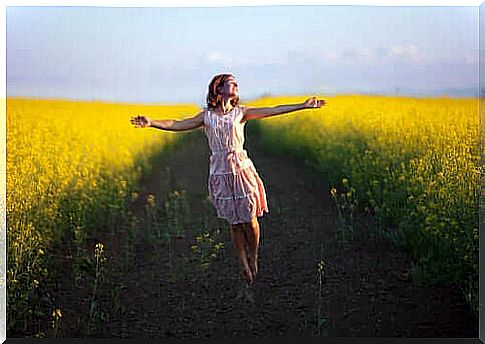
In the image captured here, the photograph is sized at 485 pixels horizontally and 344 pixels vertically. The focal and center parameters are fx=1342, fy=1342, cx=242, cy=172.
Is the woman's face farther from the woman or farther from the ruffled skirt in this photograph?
the ruffled skirt

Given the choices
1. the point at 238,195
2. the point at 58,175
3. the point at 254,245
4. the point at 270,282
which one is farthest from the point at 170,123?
the point at 270,282

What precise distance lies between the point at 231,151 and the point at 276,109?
38cm

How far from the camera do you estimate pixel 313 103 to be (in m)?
8.27

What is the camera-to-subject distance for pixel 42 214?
8383 millimetres

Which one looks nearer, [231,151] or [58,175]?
[231,151]

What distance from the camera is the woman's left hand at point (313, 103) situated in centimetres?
826

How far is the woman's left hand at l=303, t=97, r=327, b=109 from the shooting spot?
8.26m

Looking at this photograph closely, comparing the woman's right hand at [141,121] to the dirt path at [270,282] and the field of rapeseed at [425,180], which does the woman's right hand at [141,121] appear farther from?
the field of rapeseed at [425,180]

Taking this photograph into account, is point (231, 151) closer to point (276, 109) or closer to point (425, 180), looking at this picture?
point (276, 109)

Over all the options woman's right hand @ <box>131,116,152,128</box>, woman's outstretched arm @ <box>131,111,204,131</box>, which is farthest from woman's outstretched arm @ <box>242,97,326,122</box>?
woman's right hand @ <box>131,116,152,128</box>

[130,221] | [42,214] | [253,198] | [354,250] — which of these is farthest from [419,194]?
[42,214]

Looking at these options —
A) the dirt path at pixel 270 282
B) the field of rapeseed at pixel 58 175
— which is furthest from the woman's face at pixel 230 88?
the dirt path at pixel 270 282

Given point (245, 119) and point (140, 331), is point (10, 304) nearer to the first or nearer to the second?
point (140, 331)
